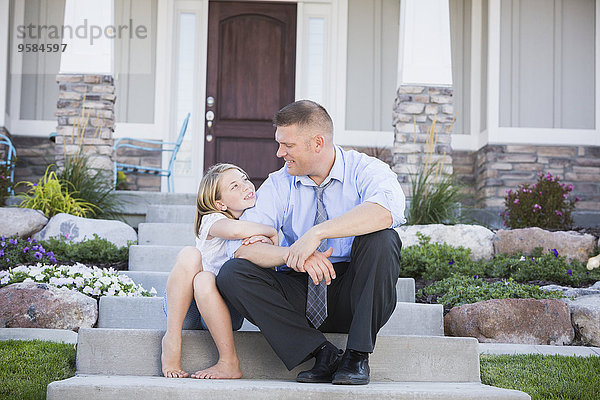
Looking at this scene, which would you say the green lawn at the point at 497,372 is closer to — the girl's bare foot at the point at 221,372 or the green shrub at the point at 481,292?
the girl's bare foot at the point at 221,372

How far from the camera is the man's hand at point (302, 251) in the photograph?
257 cm

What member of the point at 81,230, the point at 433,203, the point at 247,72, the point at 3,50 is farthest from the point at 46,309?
the point at 247,72

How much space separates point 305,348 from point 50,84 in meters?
5.98

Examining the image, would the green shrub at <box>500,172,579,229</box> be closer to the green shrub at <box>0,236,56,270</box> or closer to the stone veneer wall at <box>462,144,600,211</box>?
the stone veneer wall at <box>462,144,600,211</box>

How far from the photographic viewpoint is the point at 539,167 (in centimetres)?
736

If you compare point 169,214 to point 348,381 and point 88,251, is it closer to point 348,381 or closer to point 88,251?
point 88,251

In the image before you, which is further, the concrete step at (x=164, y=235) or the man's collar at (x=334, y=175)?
the concrete step at (x=164, y=235)

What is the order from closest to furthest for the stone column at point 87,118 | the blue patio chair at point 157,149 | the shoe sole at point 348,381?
1. the shoe sole at point 348,381
2. the stone column at point 87,118
3. the blue patio chair at point 157,149

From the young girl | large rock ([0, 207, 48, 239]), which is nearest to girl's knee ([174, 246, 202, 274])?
the young girl

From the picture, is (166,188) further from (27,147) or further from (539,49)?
(539,49)

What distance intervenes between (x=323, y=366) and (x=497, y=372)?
76 cm

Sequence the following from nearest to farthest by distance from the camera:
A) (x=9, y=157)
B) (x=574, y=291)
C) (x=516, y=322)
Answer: (x=516, y=322) → (x=574, y=291) → (x=9, y=157)

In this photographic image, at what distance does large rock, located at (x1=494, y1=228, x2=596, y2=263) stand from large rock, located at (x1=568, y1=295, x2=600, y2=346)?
147 cm

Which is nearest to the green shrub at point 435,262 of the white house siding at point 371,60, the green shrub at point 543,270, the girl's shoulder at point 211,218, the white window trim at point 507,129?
the green shrub at point 543,270
